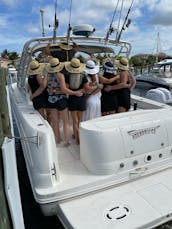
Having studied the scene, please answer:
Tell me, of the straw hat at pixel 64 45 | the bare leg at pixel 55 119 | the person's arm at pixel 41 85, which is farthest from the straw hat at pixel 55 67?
the straw hat at pixel 64 45

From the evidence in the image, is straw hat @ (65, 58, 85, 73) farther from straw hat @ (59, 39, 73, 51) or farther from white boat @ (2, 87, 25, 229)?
white boat @ (2, 87, 25, 229)

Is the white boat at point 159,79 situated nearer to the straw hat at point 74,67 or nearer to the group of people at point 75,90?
the group of people at point 75,90

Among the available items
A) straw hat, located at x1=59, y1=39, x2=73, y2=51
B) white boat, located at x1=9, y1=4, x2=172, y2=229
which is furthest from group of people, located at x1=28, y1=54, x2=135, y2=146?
straw hat, located at x1=59, y1=39, x2=73, y2=51

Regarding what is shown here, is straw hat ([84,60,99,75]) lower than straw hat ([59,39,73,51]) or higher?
lower

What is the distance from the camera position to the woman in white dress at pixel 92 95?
3.26 meters

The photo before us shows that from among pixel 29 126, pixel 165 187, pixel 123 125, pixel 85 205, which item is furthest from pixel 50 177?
pixel 165 187

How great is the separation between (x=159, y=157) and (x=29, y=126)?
4.82ft

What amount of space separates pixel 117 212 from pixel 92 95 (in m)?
1.57

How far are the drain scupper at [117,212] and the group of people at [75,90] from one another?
126 cm

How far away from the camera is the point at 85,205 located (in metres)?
2.32

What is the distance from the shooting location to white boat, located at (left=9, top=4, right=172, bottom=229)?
7.24ft

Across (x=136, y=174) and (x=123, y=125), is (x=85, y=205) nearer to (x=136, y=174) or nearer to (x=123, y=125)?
(x=136, y=174)

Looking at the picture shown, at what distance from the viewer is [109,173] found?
2549 millimetres

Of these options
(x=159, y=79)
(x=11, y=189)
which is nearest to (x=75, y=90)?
(x=11, y=189)
